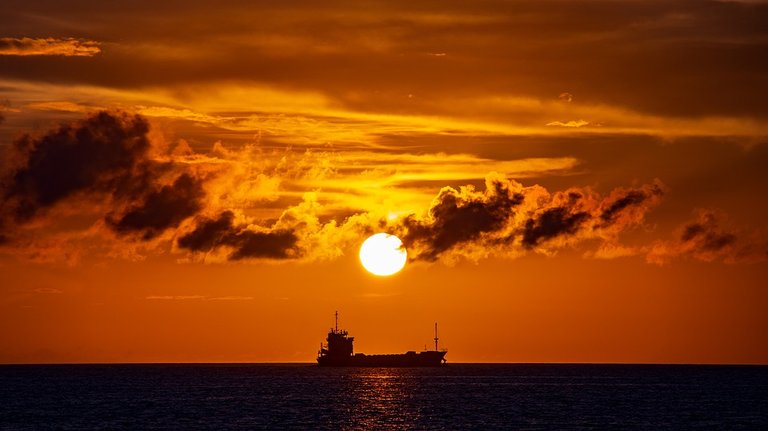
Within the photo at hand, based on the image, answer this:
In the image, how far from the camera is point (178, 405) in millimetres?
178125

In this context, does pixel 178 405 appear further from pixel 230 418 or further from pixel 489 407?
pixel 489 407

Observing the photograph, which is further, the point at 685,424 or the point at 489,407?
the point at 489,407

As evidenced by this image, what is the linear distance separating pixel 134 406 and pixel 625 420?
77574mm

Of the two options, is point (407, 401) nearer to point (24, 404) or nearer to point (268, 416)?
point (268, 416)

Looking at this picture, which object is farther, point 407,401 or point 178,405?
point 407,401

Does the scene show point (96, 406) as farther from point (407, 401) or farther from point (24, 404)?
point (407, 401)

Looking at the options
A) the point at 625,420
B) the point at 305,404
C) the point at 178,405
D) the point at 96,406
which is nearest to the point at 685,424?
the point at 625,420

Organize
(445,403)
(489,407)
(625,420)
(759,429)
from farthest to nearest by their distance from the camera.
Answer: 1. (445,403)
2. (489,407)
3. (625,420)
4. (759,429)

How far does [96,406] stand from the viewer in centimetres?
17712

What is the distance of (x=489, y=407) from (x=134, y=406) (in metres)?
56.1

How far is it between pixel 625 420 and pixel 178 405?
72.9m

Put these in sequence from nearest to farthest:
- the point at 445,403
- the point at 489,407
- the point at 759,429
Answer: the point at 759,429 → the point at 489,407 → the point at 445,403

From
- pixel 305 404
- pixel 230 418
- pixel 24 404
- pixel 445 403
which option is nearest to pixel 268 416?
pixel 230 418

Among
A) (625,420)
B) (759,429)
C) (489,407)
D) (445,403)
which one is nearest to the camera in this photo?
(759,429)
